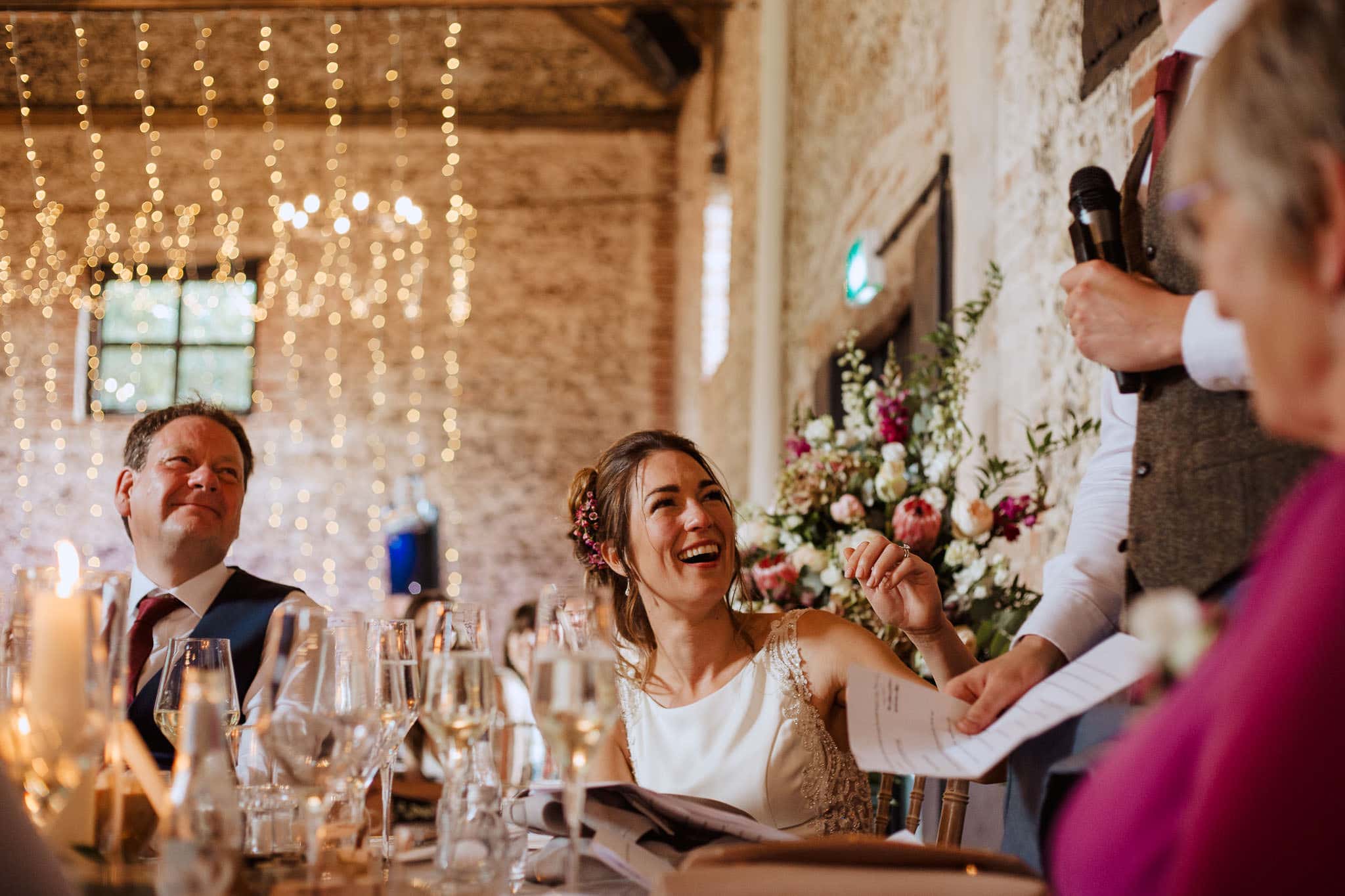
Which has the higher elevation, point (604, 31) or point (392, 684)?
point (604, 31)

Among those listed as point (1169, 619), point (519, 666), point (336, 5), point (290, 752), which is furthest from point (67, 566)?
point (336, 5)

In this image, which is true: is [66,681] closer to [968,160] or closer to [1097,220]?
[1097,220]

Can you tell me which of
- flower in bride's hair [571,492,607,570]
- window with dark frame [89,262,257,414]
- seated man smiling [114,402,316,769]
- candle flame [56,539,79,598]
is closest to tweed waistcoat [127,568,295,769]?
seated man smiling [114,402,316,769]

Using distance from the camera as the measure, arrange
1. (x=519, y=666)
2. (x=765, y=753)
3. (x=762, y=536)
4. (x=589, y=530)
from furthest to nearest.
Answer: (x=519, y=666)
(x=762, y=536)
(x=589, y=530)
(x=765, y=753)

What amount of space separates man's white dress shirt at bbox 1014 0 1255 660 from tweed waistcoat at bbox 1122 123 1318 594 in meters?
0.04

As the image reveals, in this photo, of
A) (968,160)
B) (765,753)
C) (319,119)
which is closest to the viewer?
(765,753)

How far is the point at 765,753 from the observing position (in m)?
1.94

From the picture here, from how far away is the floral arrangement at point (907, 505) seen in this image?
2088mm

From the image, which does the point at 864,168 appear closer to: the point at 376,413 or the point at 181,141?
the point at 376,413

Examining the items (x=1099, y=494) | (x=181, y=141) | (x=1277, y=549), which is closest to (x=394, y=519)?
(x=181, y=141)

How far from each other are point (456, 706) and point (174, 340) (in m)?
9.67

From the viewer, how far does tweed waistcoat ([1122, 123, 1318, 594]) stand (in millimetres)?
1006

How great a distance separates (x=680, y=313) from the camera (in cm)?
967

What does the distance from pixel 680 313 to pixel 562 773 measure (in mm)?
8807
